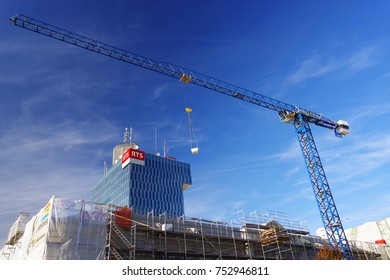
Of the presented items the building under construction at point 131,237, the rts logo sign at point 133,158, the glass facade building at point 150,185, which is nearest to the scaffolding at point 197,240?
the building under construction at point 131,237

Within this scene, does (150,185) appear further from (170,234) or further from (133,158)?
(170,234)

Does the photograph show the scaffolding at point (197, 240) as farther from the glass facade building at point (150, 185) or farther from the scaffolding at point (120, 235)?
the glass facade building at point (150, 185)

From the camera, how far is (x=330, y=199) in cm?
5400

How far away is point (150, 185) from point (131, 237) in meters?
82.7

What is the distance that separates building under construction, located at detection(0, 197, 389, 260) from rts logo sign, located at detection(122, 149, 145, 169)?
68.1m

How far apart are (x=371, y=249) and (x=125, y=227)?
4938cm

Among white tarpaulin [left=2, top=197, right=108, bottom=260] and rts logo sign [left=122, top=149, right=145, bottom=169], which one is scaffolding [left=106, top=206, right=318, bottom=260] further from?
rts logo sign [left=122, top=149, right=145, bottom=169]

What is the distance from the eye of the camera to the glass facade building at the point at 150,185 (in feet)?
346

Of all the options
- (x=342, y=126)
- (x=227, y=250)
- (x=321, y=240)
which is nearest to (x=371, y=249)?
(x=321, y=240)

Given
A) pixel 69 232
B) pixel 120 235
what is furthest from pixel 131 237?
pixel 69 232

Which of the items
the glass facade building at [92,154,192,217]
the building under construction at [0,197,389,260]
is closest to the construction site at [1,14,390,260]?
the building under construction at [0,197,389,260]

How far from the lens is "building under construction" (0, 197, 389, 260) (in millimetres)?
25141

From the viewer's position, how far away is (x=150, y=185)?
110062 millimetres

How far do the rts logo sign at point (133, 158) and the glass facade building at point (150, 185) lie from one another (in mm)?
1366
